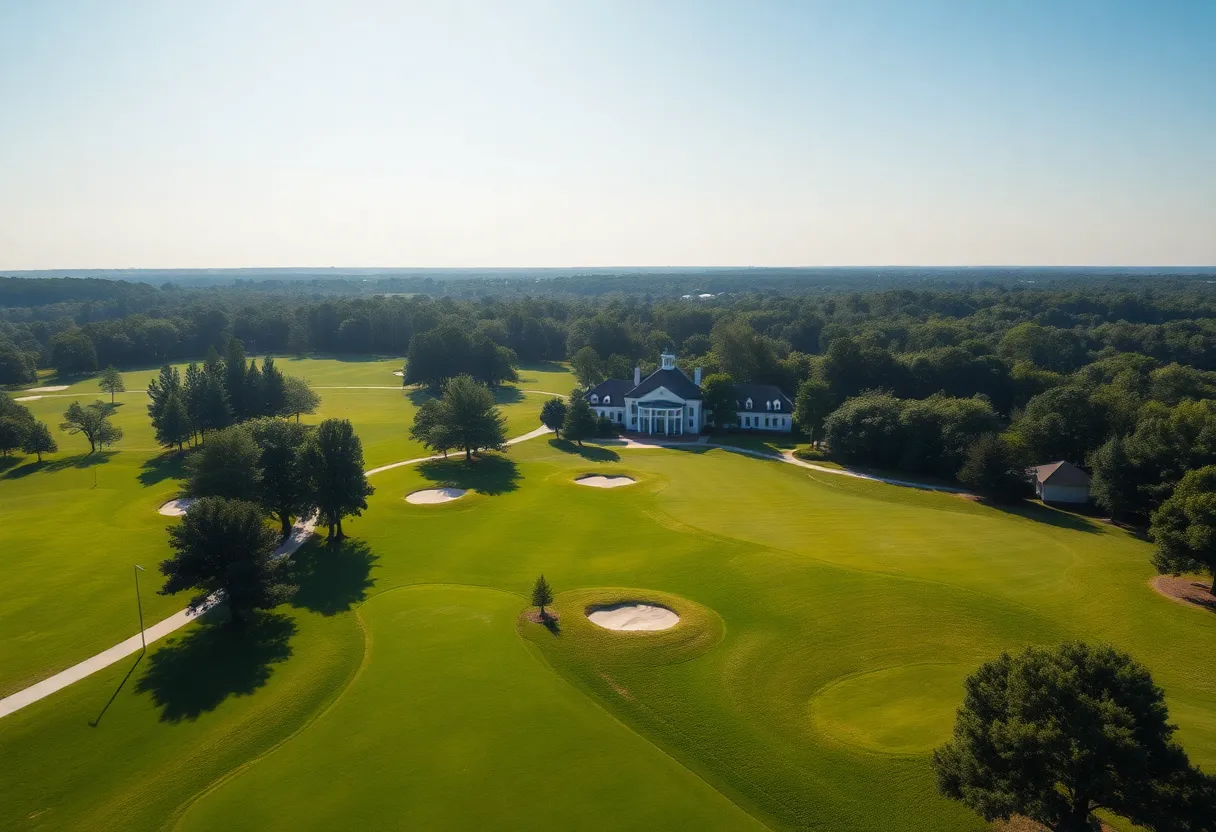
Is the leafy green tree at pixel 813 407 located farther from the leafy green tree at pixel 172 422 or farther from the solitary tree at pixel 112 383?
the solitary tree at pixel 112 383

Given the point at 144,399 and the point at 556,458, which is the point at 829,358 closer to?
the point at 556,458

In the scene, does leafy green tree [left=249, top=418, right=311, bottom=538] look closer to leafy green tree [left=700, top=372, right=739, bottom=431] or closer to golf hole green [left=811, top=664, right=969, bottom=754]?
golf hole green [left=811, top=664, right=969, bottom=754]

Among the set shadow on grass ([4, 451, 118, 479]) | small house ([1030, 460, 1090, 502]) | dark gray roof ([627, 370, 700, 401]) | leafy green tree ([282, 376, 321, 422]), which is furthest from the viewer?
dark gray roof ([627, 370, 700, 401])

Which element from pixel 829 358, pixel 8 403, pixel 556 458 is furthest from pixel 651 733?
pixel 8 403

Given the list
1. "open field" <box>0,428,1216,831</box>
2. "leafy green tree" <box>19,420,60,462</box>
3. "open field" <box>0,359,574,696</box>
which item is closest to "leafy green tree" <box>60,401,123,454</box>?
"open field" <box>0,359,574,696</box>

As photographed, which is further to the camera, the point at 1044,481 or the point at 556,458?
the point at 556,458

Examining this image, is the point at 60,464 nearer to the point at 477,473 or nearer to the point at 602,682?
the point at 477,473
